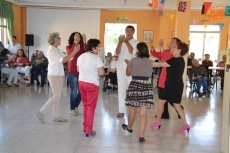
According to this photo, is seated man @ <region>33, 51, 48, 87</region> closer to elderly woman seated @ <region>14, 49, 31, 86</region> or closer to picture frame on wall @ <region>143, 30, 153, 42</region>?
elderly woman seated @ <region>14, 49, 31, 86</region>

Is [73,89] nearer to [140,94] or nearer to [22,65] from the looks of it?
[140,94]

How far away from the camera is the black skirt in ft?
12.0

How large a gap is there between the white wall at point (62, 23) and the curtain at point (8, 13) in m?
1.44

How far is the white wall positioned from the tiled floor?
6.74 m

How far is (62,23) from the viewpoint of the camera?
1244cm

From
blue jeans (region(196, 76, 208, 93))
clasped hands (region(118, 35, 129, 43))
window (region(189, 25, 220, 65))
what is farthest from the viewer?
window (region(189, 25, 220, 65))

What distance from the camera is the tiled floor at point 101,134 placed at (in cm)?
354

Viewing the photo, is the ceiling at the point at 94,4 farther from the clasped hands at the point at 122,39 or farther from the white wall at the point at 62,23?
the clasped hands at the point at 122,39

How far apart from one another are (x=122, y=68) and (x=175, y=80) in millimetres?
1148

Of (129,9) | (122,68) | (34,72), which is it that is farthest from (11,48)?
(122,68)

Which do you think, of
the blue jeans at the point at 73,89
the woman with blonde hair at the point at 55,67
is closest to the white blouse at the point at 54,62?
the woman with blonde hair at the point at 55,67

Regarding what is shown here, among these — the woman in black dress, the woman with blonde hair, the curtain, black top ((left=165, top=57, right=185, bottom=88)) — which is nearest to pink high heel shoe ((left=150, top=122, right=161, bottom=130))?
the woman in black dress

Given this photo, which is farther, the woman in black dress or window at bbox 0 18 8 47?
window at bbox 0 18 8 47

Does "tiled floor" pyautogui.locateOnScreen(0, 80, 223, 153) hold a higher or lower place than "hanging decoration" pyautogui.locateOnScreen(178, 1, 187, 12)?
lower
